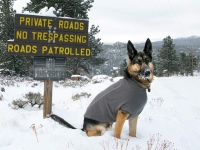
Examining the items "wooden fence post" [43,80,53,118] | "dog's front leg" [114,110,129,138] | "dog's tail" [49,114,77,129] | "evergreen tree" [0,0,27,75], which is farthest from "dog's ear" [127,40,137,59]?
"evergreen tree" [0,0,27,75]

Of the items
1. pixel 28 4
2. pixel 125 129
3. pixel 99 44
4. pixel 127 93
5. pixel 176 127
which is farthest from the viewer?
pixel 99 44

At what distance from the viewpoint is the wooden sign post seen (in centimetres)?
633

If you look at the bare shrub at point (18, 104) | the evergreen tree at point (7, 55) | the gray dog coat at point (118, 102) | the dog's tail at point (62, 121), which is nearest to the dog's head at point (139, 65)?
the gray dog coat at point (118, 102)

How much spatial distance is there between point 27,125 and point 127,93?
287 centimetres

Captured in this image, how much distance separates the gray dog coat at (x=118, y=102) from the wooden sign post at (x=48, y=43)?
2493 millimetres

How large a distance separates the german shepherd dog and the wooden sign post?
250 centimetres

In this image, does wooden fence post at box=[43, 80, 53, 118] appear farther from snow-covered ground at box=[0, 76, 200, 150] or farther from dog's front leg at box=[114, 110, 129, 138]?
dog's front leg at box=[114, 110, 129, 138]

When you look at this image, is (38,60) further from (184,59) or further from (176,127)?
(184,59)

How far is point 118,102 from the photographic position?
4266 millimetres

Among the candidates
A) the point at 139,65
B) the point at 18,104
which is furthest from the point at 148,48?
the point at 18,104

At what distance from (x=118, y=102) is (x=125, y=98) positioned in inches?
6.5

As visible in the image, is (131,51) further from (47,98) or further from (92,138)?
(47,98)

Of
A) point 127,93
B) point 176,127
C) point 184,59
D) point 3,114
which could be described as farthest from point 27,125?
point 184,59

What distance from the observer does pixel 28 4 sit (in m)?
25.2
